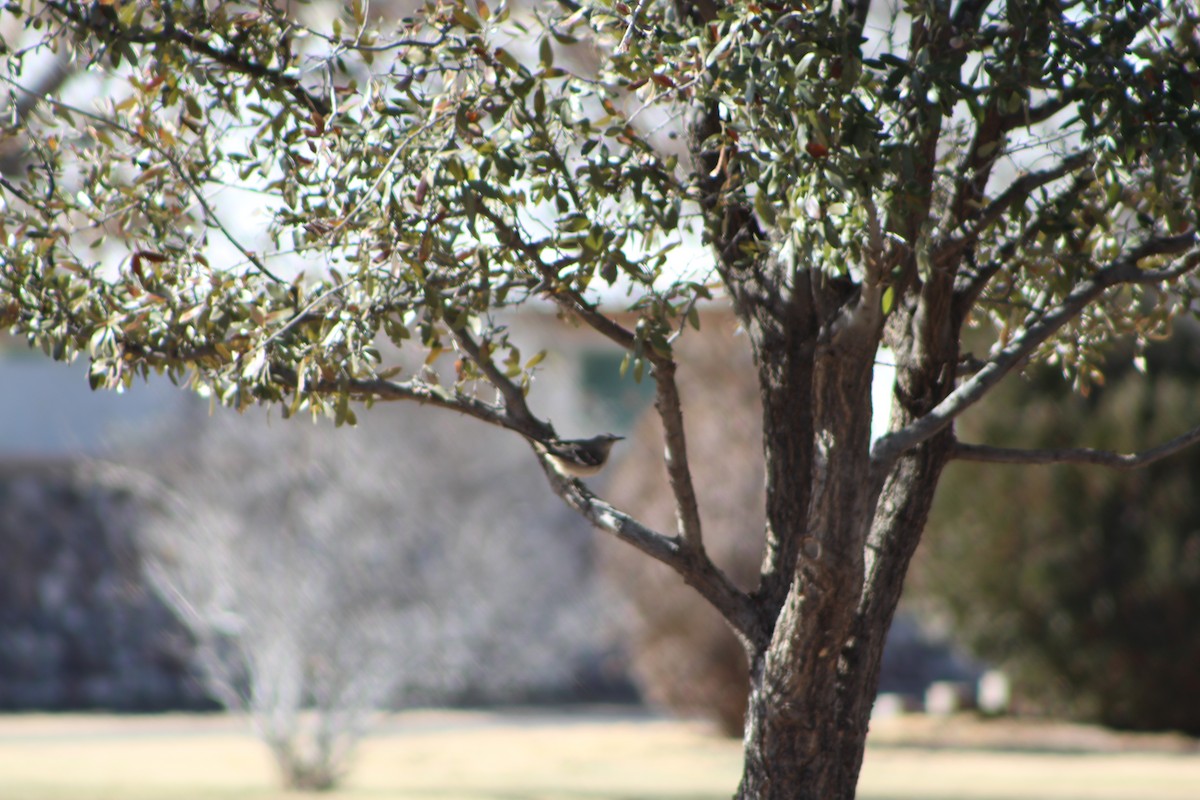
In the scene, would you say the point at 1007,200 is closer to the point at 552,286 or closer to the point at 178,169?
the point at 552,286

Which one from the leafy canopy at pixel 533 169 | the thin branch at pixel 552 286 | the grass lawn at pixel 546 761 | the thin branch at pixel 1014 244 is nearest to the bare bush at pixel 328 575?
the grass lawn at pixel 546 761

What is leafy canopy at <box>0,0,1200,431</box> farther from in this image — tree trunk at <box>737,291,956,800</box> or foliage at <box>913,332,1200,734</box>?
foliage at <box>913,332,1200,734</box>

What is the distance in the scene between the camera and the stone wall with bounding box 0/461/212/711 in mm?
15008

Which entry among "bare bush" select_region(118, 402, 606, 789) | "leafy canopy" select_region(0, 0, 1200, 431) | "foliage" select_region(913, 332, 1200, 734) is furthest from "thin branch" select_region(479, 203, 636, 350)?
"foliage" select_region(913, 332, 1200, 734)

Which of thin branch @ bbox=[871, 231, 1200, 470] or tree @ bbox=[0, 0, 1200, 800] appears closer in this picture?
tree @ bbox=[0, 0, 1200, 800]

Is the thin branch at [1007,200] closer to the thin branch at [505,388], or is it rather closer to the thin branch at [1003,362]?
the thin branch at [1003,362]

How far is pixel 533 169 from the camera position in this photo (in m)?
3.66

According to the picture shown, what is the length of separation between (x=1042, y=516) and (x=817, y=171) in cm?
1056

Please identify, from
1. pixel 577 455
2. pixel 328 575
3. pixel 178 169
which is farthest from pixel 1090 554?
pixel 178 169

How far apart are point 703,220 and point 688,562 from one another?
3.28 feet

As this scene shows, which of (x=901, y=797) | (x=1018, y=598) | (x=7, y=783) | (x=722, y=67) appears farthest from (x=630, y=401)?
(x=722, y=67)

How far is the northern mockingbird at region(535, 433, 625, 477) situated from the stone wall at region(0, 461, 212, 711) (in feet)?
37.8

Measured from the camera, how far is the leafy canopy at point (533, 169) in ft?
11.1

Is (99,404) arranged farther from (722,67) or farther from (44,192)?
(722,67)
